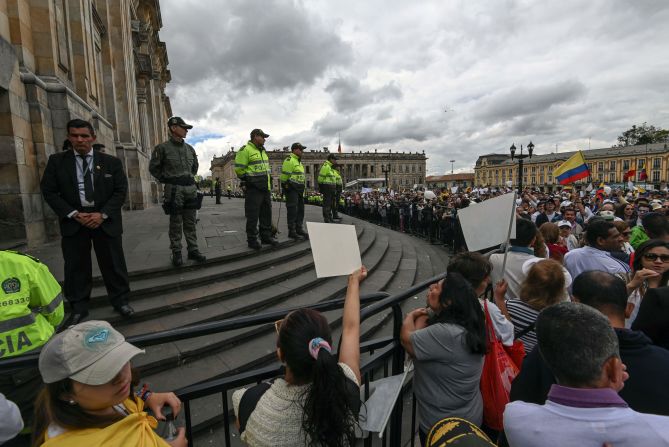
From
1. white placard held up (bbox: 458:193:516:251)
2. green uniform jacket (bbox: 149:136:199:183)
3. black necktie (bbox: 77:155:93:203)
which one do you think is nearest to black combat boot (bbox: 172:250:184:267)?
green uniform jacket (bbox: 149:136:199:183)

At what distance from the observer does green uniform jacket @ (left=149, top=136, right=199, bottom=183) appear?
442 cm

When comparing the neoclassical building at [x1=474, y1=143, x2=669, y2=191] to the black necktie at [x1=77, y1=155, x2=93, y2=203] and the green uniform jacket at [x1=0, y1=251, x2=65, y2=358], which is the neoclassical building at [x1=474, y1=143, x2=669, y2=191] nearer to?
the black necktie at [x1=77, y1=155, x2=93, y2=203]

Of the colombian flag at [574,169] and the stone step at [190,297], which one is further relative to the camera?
the colombian flag at [574,169]

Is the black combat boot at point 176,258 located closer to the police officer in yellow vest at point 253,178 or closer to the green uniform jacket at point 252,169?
the police officer in yellow vest at point 253,178

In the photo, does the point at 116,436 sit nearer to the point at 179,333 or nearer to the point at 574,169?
the point at 179,333

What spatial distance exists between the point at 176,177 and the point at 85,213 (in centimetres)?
131

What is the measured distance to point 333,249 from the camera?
173 cm

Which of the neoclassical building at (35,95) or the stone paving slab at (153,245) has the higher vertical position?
the neoclassical building at (35,95)

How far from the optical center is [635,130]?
73312 millimetres

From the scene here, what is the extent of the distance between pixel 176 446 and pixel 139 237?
6.12 m

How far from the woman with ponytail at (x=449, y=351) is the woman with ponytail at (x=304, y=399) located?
629 millimetres

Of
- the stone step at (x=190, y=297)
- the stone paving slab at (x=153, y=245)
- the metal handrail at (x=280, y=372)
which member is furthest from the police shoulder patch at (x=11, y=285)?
the stone paving slab at (x=153, y=245)

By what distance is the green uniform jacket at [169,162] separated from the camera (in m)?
4.42

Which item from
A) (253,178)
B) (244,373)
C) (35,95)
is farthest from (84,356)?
(35,95)
